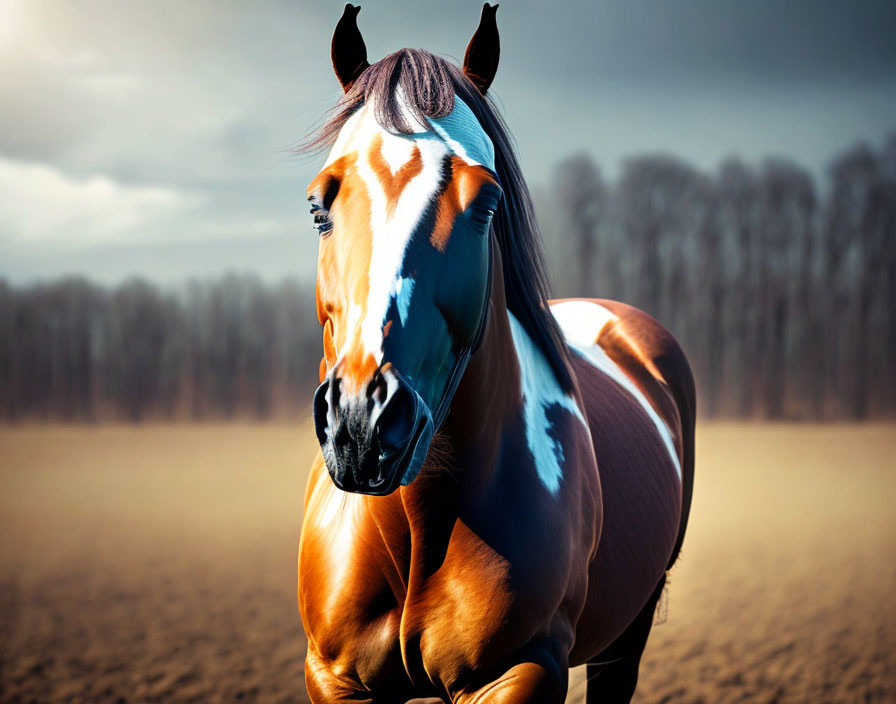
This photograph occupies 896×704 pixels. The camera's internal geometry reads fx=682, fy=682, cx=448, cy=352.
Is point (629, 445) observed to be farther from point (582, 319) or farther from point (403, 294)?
point (403, 294)

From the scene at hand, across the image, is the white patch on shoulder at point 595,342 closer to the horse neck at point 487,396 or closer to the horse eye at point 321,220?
the horse neck at point 487,396

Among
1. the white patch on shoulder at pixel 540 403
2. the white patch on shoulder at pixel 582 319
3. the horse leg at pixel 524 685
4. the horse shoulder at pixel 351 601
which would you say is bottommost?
the horse leg at pixel 524 685

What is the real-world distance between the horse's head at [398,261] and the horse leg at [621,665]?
2.24 meters

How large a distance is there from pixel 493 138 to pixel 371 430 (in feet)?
2.96

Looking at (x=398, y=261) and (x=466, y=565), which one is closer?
(x=398, y=261)

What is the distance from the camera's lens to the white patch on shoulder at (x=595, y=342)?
2709 millimetres

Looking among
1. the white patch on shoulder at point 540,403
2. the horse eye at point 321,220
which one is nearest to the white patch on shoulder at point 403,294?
the horse eye at point 321,220

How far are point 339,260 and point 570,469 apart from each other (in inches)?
31.4

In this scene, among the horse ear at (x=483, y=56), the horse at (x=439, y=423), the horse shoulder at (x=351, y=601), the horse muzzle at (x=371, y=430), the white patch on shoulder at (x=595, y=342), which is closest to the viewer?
the horse muzzle at (x=371, y=430)

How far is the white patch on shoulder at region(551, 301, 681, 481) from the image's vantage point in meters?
2.71

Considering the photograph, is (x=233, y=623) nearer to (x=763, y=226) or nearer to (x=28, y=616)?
(x=28, y=616)

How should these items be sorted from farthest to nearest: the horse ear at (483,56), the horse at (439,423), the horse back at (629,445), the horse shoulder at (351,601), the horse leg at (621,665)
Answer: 1. the horse leg at (621,665)
2. the horse back at (629,445)
3. the horse ear at (483,56)
4. the horse shoulder at (351,601)
5. the horse at (439,423)

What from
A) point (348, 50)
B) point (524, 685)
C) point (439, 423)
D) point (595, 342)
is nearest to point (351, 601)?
point (524, 685)

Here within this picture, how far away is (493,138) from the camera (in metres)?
1.64
